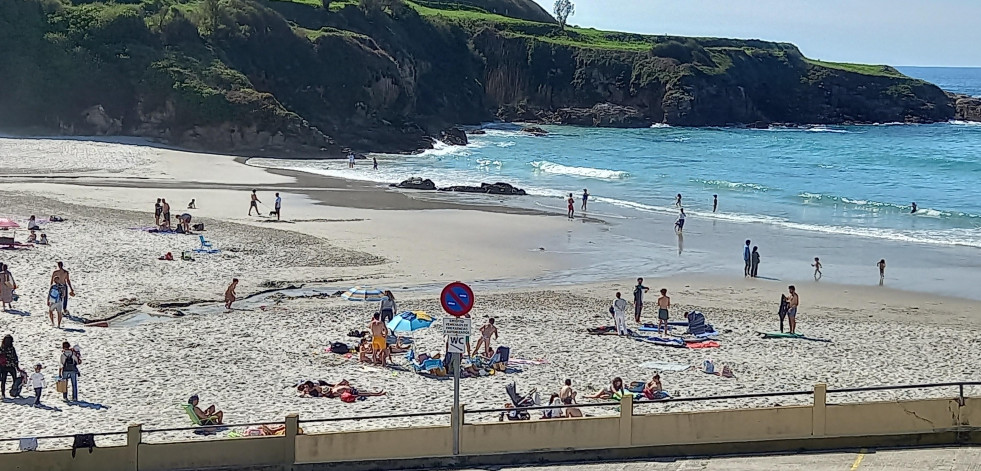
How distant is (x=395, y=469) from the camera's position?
1158 centimetres

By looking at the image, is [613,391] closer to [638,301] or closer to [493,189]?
[638,301]

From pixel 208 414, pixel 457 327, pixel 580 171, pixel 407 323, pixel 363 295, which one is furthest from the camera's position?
pixel 580 171

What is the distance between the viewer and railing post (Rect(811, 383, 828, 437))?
38.3 feet

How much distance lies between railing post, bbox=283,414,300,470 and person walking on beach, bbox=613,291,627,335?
10099 mm

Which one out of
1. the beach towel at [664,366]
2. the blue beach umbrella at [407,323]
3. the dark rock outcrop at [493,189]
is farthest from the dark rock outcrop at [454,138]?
the beach towel at [664,366]

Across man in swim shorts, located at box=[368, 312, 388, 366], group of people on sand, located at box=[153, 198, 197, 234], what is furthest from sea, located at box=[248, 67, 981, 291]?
group of people on sand, located at box=[153, 198, 197, 234]

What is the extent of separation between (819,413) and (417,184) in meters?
35.6

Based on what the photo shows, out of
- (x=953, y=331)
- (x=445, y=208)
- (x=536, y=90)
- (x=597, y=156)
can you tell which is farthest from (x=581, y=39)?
(x=953, y=331)

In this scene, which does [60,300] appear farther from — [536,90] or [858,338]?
[536,90]

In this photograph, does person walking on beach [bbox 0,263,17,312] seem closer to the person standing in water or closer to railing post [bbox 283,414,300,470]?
railing post [bbox 283,414,300,470]

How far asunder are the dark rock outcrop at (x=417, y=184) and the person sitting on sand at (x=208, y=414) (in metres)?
32.1

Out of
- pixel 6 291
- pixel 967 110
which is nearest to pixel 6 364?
pixel 6 291

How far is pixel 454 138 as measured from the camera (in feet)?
240

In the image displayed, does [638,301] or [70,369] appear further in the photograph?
[638,301]
